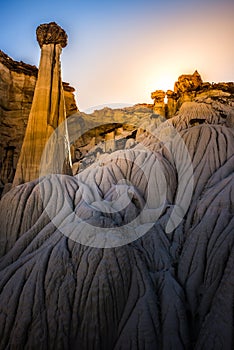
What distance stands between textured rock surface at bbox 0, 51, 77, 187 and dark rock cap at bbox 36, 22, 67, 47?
560 inches

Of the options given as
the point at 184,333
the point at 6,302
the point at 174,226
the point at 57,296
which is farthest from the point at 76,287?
the point at 174,226

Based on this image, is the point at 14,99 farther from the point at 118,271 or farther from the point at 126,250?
the point at 118,271

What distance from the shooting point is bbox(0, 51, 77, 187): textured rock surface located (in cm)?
3388

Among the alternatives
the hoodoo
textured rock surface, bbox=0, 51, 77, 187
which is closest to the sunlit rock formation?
the hoodoo

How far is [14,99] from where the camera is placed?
3500cm

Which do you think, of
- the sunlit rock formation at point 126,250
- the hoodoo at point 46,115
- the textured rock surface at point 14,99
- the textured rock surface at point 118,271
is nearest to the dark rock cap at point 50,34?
the hoodoo at point 46,115

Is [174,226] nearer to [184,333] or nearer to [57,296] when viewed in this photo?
[184,333]

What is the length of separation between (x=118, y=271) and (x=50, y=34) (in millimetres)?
17349

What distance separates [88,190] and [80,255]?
4284 mm

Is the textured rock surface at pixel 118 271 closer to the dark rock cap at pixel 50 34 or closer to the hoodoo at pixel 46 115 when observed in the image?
the hoodoo at pixel 46 115

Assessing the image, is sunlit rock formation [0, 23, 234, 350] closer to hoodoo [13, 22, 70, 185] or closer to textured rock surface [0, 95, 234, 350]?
textured rock surface [0, 95, 234, 350]

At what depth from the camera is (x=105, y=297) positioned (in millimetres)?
9625

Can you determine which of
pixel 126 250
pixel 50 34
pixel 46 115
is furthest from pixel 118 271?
pixel 50 34

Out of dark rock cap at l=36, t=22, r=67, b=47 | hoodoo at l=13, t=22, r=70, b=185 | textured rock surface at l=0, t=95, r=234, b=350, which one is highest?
dark rock cap at l=36, t=22, r=67, b=47
